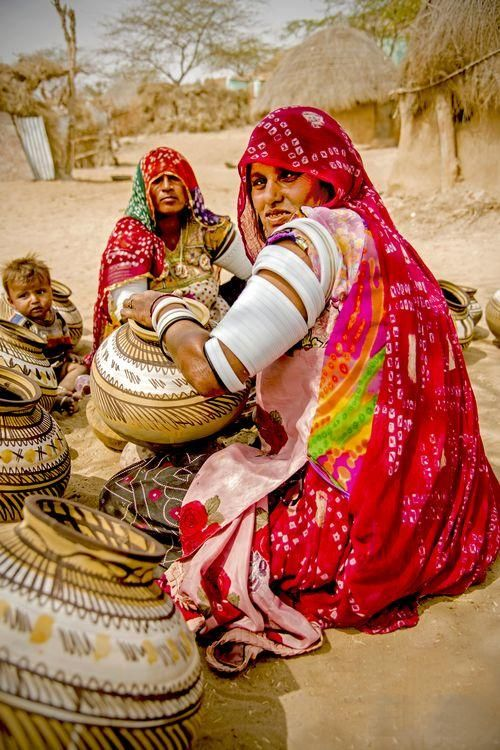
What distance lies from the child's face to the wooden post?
8.17 meters

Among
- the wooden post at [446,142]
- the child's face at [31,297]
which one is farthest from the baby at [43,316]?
the wooden post at [446,142]

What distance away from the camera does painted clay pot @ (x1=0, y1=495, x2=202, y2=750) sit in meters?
1.04

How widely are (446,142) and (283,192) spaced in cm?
920

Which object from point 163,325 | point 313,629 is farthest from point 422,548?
point 163,325

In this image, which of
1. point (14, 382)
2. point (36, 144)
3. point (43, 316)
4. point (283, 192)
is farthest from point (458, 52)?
point (36, 144)

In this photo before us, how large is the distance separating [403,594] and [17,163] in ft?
55.3

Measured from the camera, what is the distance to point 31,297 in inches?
162

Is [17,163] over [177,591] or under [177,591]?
over

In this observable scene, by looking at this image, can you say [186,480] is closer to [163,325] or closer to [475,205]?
[163,325]

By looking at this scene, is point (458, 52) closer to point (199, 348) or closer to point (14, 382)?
point (14, 382)

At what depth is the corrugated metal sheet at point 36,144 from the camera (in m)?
15.8

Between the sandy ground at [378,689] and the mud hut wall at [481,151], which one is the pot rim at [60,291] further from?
the mud hut wall at [481,151]

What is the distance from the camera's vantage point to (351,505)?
1.77m

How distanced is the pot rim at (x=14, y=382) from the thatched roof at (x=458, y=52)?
901 centimetres
